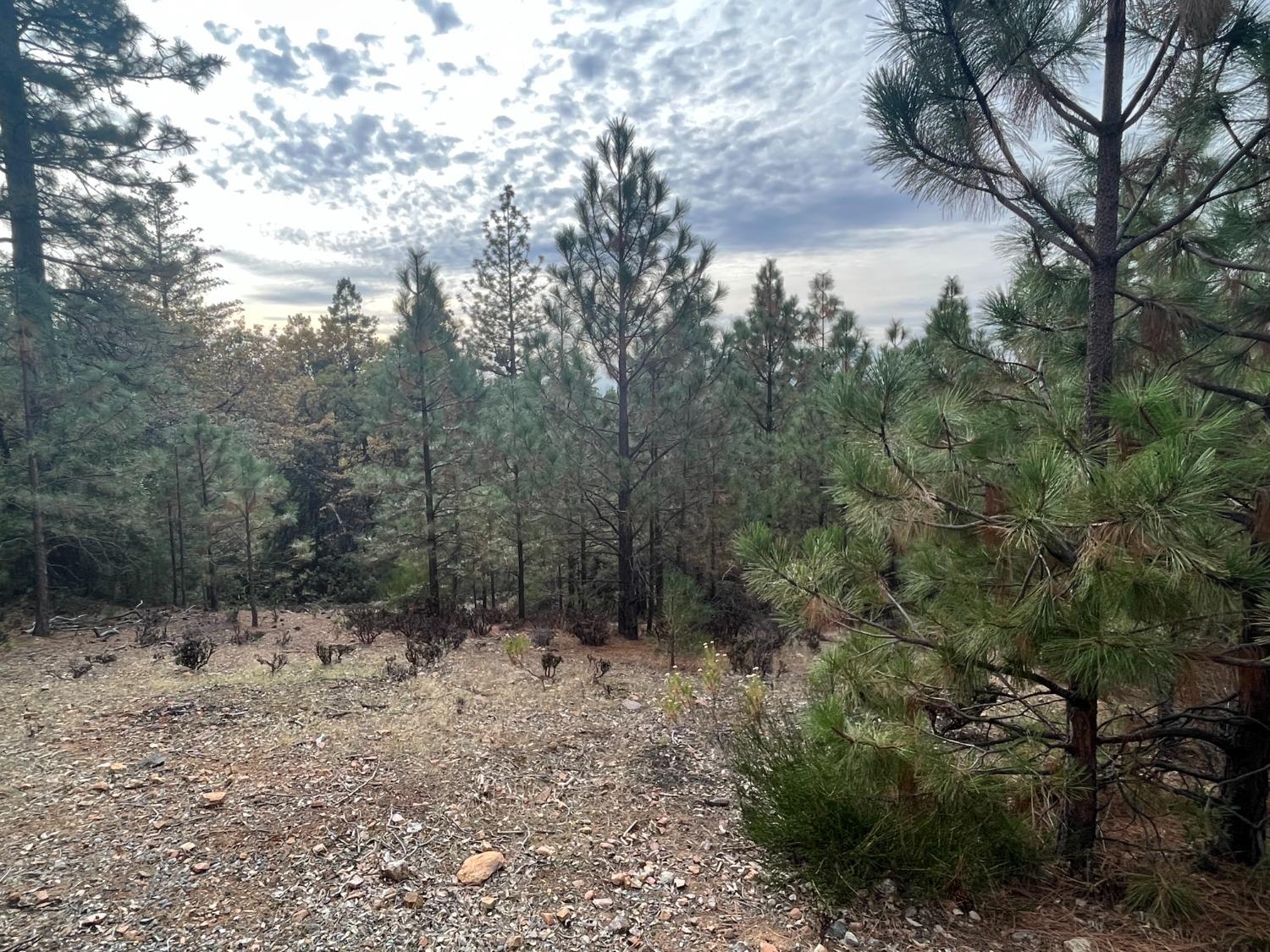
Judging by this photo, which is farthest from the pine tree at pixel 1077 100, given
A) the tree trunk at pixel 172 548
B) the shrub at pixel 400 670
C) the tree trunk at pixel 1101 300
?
the tree trunk at pixel 172 548

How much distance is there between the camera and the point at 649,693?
5652 millimetres

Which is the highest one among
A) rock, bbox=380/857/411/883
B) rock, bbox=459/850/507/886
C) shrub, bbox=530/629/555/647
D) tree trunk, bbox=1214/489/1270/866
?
tree trunk, bbox=1214/489/1270/866

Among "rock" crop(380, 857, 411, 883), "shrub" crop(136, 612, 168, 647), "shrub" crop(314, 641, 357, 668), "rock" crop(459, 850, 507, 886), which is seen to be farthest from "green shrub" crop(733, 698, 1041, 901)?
"shrub" crop(136, 612, 168, 647)

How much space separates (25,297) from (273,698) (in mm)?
6990

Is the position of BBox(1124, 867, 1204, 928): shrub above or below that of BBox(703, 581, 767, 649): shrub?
above

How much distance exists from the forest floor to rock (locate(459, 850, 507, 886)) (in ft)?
0.21

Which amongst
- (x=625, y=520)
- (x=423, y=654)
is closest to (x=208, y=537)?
(x=423, y=654)

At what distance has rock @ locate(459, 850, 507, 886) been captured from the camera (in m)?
2.74

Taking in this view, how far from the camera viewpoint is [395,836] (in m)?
3.04

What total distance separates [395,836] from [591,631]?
16.2 ft

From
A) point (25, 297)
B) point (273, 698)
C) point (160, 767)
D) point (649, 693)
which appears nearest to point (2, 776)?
point (160, 767)

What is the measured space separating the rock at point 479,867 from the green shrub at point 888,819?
4.29ft

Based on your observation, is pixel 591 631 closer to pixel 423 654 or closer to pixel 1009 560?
pixel 423 654

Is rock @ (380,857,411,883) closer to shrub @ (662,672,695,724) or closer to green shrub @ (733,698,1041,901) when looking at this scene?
green shrub @ (733,698,1041,901)
